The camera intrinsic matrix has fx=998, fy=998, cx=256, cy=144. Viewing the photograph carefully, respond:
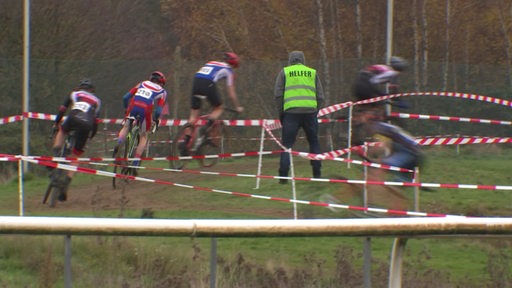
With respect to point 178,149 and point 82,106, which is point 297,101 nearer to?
point 178,149

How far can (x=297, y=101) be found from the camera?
14758mm

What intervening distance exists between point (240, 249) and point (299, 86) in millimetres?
5377

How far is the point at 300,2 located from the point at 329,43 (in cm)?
164

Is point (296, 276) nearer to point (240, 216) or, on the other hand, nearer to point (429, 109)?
point (240, 216)

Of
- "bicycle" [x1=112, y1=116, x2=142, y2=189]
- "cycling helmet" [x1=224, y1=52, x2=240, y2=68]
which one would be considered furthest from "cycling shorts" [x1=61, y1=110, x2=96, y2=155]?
"cycling helmet" [x1=224, y1=52, x2=240, y2=68]

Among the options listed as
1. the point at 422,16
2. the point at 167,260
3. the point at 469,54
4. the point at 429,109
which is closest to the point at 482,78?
the point at 429,109

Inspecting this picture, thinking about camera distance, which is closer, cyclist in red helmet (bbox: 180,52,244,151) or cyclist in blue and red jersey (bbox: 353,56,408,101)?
cyclist in blue and red jersey (bbox: 353,56,408,101)

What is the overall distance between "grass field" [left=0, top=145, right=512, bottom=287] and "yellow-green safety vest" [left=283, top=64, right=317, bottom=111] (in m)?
1.23

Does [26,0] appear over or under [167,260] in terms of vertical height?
over

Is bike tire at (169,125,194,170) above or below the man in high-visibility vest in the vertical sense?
below

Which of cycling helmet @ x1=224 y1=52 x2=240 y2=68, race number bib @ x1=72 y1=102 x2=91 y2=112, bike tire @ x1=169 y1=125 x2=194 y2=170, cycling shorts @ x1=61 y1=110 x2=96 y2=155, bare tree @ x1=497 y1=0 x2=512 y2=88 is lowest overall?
bike tire @ x1=169 y1=125 x2=194 y2=170

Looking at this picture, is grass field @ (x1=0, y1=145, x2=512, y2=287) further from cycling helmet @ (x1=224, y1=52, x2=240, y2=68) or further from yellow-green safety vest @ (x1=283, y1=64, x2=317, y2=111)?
cycling helmet @ (x1=224, y1=52, x2=240, y2=68)

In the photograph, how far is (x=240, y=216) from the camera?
40.0ft

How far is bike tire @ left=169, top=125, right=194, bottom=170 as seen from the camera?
591 inches
